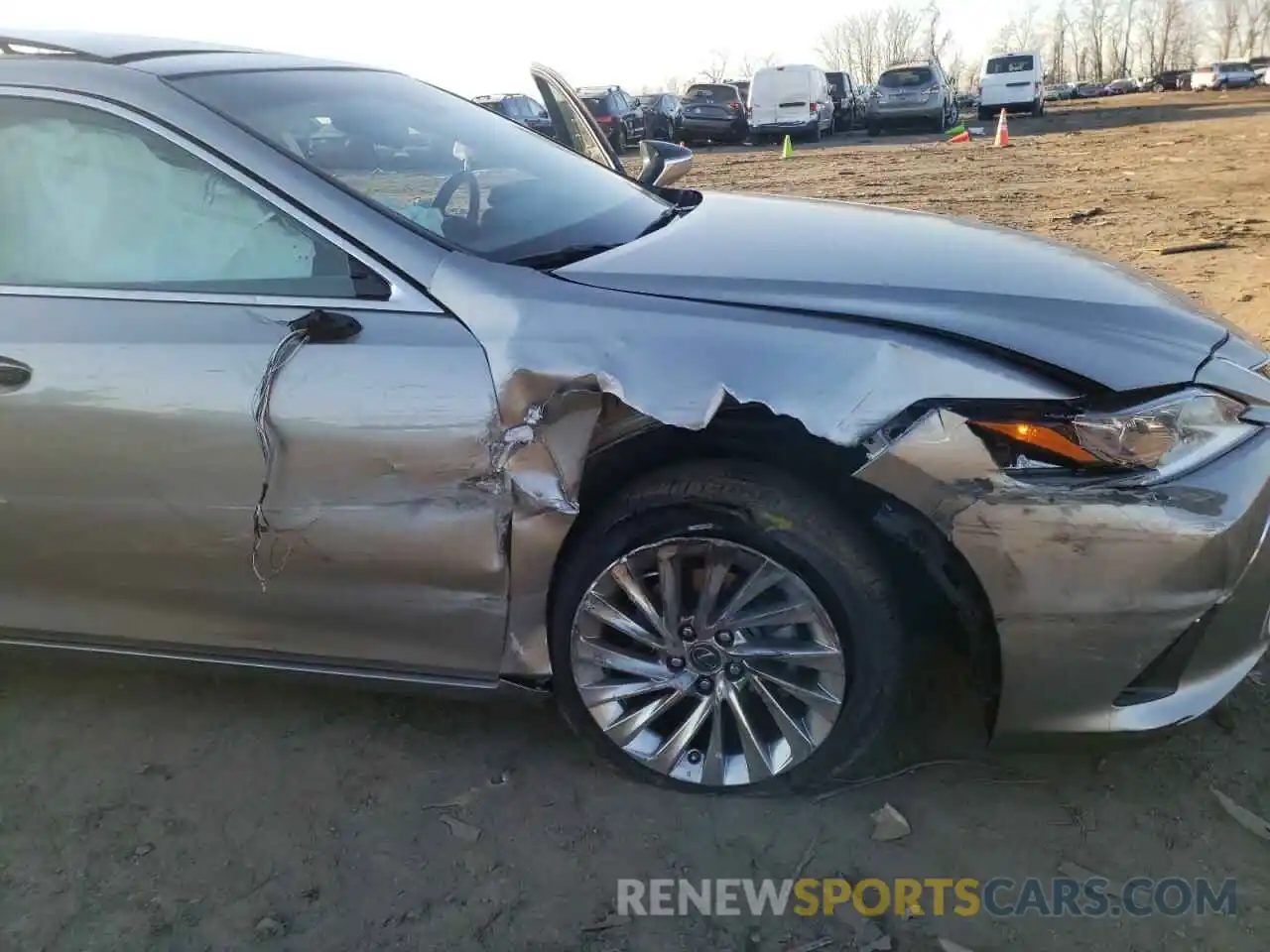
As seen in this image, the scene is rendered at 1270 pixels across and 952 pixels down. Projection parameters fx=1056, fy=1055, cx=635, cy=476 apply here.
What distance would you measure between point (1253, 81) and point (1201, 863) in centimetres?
6328

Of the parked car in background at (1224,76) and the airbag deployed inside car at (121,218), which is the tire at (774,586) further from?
the parked car in background at (1224,76)

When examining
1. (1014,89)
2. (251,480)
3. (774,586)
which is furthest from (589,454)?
(1014,89)

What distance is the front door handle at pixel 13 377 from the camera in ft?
7.81

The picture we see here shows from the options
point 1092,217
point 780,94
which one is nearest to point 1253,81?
point 780,94

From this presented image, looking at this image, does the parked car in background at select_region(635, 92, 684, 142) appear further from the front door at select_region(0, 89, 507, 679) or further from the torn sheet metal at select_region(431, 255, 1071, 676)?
the torn sheet metal at select_region(431, 255, 1071, 676)

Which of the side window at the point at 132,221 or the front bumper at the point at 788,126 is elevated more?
the side window at the point at 132,221

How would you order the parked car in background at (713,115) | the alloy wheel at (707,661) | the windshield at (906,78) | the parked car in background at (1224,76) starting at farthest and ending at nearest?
the parked car in background at (1224,76)
the parked car in background at (713,115)
the windshield at (906,78)
the alloy wheel at (707,661)

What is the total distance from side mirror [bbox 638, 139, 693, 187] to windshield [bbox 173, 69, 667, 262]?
0.44 m

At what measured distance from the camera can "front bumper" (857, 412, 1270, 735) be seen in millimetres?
2021

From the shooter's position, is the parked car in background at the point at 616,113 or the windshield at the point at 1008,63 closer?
the parked car in background at the point at 616,113

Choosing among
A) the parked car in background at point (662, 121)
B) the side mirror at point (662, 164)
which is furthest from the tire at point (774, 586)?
the parked car in background at point (662, 121)

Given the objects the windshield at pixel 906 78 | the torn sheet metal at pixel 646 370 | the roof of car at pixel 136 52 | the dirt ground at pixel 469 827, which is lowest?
the dirt ground at pixel 469 827

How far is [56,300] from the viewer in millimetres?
2432

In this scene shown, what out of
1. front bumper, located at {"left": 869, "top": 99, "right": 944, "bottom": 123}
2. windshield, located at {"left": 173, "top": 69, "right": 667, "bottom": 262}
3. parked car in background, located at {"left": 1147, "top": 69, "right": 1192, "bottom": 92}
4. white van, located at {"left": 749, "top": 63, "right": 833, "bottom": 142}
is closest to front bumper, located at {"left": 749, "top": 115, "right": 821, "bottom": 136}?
white van, located at {"left": 749, "top": 63, "right": 833, "bottom": 142}
